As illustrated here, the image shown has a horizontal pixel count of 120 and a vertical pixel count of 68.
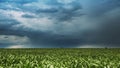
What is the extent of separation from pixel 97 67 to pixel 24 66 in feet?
13.3

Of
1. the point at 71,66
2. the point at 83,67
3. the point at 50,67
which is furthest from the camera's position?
the point at 71,66

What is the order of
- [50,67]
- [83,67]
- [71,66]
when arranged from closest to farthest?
[50,67] → [83,67] → [71,66]

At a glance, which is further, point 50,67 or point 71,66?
point 71,66

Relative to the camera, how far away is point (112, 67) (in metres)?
→ 16.3

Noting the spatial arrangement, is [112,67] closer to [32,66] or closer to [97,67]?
[97,67]

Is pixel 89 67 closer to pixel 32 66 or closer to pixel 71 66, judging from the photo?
pixel 71 66

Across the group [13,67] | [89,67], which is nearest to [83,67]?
[89,67]

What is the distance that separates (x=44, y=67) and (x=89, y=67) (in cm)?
265

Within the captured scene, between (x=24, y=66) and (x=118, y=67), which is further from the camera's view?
(x=118, y=67)

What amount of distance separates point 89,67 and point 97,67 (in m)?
0.45

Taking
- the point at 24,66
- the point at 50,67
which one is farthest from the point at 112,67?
the point at 24,66

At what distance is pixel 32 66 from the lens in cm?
1589

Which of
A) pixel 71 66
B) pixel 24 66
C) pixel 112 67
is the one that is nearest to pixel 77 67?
pixel 71 66

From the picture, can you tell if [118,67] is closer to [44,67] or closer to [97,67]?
[97,67]
